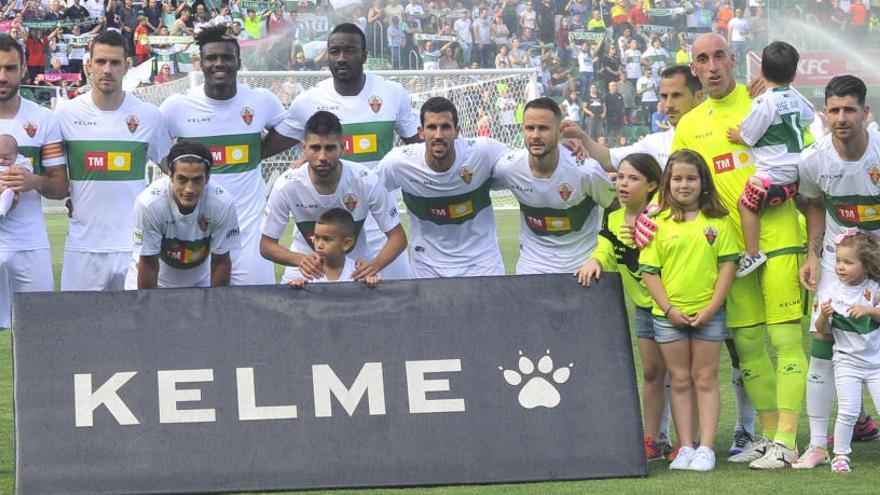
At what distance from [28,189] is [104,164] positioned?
556 mm

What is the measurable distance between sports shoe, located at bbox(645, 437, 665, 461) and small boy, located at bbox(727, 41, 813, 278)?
93 centimetres

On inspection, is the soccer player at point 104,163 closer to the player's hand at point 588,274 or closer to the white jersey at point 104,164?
the white jersey at point 104,164

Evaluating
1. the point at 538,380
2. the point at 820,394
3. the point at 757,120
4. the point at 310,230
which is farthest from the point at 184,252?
the point at 820,394

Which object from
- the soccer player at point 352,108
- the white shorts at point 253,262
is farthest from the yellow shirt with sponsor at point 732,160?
the white shorts at point 253,262

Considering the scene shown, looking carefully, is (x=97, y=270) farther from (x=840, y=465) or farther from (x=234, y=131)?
(x=840, y=465)

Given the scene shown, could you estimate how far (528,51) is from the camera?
31234 millimetres

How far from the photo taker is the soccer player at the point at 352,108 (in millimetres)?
8133

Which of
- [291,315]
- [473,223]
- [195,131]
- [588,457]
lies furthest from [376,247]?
[588,457]

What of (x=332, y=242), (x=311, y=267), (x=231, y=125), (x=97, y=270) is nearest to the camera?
(x=311, y=267)

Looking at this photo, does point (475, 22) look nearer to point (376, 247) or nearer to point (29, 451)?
point (376, 247)

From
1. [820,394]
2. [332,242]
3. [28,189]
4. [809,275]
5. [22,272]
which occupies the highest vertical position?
[28,189]

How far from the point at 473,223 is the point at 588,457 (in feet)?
6.93

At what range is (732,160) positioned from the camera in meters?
6.55

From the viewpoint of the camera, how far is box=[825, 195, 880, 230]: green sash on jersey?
249 inches
